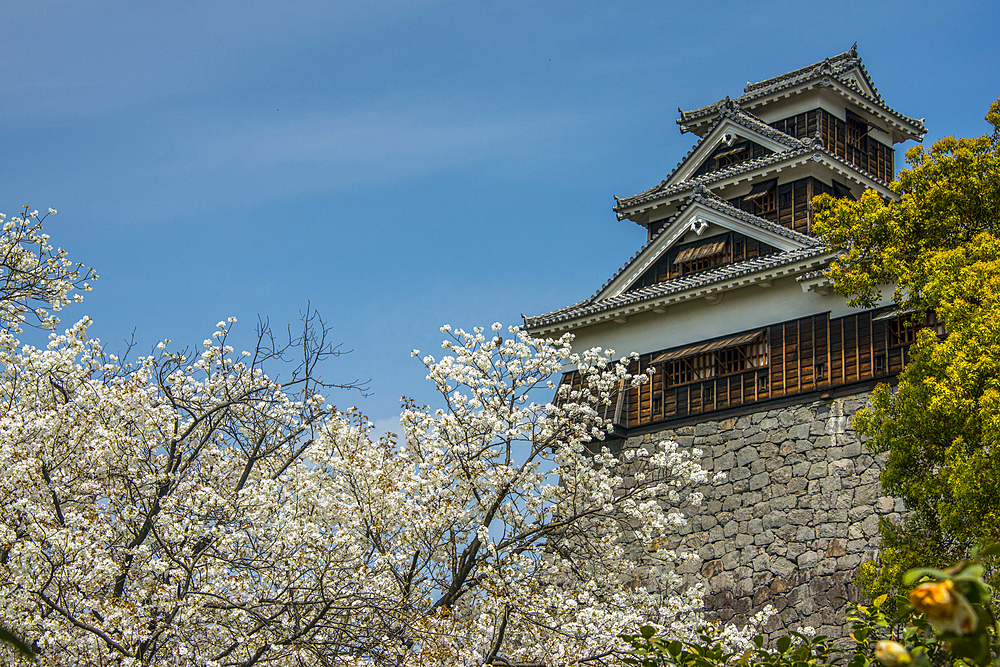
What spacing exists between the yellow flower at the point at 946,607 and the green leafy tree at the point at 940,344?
371 inches

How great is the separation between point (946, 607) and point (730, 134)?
25.1 m

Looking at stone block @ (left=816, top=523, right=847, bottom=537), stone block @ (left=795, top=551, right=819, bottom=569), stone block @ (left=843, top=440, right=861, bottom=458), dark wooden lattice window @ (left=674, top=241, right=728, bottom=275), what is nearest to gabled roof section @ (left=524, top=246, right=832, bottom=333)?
dark wooden lattice window @ (left=674, top=241, right=728, bottom=275)

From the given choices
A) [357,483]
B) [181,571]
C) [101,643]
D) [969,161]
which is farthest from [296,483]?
[969,161]

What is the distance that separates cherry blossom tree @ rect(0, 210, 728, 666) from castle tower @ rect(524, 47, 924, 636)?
18.9ft

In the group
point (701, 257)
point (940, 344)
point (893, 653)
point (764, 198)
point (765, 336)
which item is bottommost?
point (893, 653)

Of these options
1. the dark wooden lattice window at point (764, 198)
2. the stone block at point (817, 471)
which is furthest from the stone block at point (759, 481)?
the dark wooden lattice window at point (764, 198)

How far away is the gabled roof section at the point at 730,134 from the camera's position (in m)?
24.9

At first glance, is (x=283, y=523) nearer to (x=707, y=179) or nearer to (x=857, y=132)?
(x=707, y=179)

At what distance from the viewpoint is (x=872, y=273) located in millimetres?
14102

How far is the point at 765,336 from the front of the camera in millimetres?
21172

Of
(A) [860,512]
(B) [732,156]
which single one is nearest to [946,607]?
(A) [860,512]

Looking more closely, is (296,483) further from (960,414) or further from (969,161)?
(969,161)

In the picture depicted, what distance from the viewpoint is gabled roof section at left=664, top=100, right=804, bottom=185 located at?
81.7 feet

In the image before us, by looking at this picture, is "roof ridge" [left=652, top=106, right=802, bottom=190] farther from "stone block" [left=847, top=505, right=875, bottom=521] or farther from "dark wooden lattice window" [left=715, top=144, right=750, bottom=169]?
"stone block" [left=847, top=505, right=875, bottom=521]
